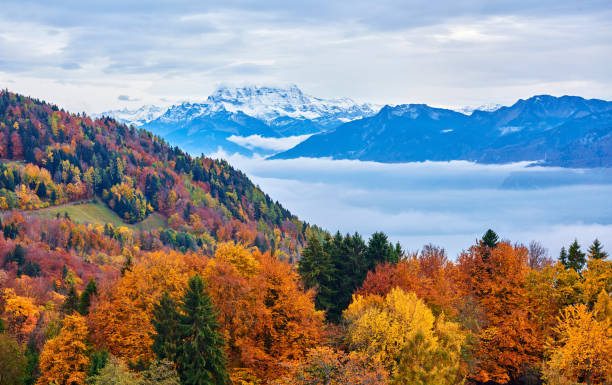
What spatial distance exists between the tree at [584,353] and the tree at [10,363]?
60.3 meters

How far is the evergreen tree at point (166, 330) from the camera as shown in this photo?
51.6 meters

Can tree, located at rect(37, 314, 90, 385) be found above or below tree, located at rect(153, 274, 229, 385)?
below

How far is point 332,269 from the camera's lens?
3093 inches

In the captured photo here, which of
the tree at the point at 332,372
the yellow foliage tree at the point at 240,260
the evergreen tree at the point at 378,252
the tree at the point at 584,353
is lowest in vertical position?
the tree at the point at 332,372

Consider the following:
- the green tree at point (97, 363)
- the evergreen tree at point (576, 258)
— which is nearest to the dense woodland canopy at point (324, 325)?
the green tree at point (97, 363)

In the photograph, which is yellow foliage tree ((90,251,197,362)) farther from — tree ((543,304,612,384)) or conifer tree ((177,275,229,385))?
tree ((543,304,612,384))

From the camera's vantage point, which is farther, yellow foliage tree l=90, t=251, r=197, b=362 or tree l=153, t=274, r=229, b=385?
yellow foliage tree l=90, t=251, r=197, b=362

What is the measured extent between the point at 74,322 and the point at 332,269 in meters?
35.8

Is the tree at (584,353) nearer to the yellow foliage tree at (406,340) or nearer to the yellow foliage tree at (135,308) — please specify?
the yellow foliage tree at (406,340)

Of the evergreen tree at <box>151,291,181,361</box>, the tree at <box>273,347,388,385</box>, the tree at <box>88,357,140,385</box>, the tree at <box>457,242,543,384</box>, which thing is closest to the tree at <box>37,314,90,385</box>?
the tree at <box>88,357,140,385</box>

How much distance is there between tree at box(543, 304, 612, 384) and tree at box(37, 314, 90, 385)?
5167cm

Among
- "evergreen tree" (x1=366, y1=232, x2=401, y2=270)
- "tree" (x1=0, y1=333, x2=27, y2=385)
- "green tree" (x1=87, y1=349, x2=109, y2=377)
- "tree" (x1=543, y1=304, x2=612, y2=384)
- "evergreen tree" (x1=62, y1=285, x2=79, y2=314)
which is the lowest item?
"tree" (x1=0, y1=333, x2=27, y2=385)

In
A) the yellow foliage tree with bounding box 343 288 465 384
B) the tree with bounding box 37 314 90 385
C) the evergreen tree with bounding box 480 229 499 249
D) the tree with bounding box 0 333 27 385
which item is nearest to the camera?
the yellow foliage tree with bounding box 343 288 465 384

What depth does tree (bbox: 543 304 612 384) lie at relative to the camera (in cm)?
5956
